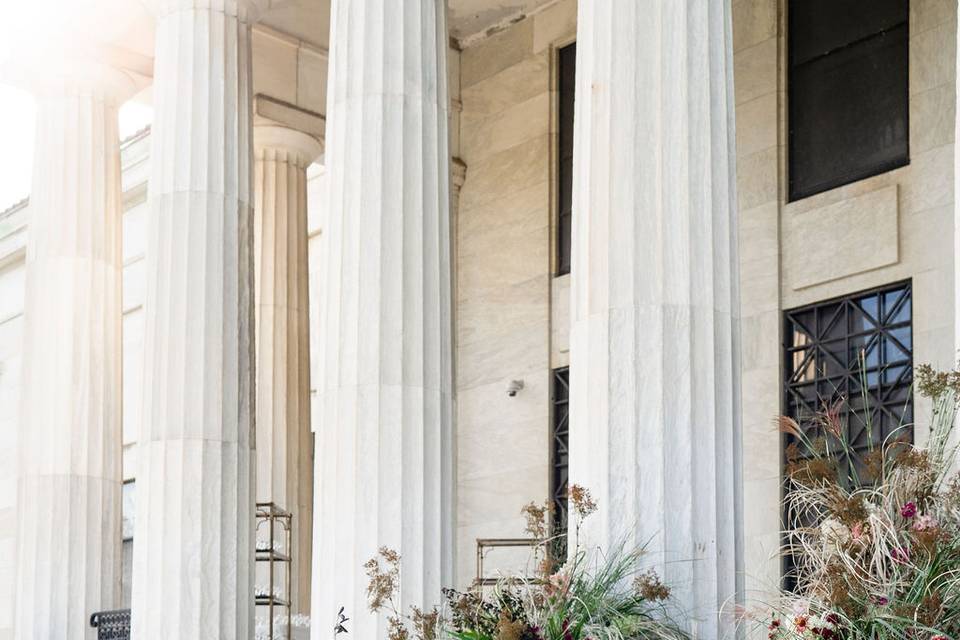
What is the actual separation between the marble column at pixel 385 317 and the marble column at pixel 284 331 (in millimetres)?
13006

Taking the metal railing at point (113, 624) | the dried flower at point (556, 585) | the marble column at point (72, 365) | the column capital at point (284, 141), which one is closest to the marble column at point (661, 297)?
the dried flower at point (556, 585)

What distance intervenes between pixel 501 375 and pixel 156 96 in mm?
11932

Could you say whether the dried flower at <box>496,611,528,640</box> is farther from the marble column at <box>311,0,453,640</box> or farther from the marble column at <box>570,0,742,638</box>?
the marble column at <box>311,0,453,640</box>

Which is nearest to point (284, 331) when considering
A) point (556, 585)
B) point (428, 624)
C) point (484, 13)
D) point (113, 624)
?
point (484, 13)

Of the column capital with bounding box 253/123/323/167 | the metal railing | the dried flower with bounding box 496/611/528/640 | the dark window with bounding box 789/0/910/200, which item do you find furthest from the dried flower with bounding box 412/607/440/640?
the column capital with bounding box 253/123/323/167

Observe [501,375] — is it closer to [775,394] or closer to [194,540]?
[775,394]

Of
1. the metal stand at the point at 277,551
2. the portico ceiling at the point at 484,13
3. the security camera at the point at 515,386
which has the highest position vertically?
the portico ceiling at the point at 484,13

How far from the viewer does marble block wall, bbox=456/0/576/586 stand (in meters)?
34.9

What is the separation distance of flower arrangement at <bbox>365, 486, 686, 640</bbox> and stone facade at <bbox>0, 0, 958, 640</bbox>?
434 cm

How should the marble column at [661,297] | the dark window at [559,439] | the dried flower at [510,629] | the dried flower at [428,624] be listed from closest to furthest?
1. the dried flower at [510,629]
2. the dried flower at [428,624]
3. the marble column at [661,297]
4. the dark window at [559,439]

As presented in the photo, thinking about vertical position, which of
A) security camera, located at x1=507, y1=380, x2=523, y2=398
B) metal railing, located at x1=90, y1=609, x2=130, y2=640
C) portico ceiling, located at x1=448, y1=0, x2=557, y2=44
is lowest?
metal railing, located at x1=90, y1=609, x2=130, y2=640

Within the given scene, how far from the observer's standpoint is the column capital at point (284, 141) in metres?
35.6

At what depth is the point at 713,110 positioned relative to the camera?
17.7 meters

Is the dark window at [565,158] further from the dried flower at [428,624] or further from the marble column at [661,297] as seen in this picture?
the dried flower at [428,624]
